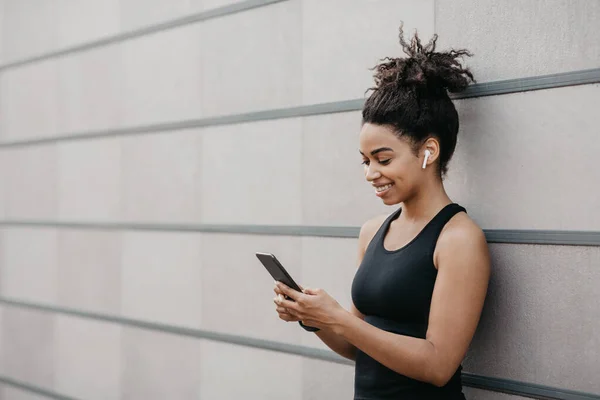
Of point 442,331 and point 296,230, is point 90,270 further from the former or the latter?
point 442,331

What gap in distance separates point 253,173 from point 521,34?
1378mm

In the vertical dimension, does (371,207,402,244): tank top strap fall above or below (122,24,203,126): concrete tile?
below

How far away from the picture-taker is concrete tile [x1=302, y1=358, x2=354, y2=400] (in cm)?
290

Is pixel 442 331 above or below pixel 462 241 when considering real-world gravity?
below

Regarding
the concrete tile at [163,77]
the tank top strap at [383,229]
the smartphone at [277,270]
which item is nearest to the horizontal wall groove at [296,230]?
the tank top strap at [383,229]

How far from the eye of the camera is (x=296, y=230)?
312cm

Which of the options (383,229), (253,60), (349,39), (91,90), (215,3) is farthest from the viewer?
(91,90)

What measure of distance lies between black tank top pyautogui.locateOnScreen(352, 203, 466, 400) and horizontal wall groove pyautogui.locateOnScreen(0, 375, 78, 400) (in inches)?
102

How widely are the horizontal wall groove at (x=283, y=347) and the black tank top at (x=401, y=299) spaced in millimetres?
156

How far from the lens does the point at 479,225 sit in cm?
242

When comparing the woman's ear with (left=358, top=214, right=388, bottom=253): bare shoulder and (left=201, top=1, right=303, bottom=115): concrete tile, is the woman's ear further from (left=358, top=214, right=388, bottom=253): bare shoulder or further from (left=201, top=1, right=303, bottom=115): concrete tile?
(left=201, top=1, right=303, bottom=115): concrete tile

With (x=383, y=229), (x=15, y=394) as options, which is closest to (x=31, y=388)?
(x=15, y=394)

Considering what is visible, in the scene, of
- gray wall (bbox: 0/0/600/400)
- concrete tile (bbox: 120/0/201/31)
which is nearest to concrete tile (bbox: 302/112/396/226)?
gray wall (bbox: 0/0/600/400)

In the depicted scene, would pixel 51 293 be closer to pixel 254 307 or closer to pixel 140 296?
pixel 140 296
